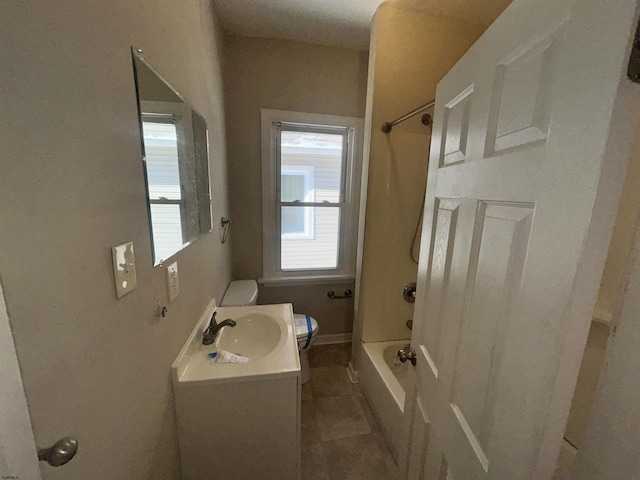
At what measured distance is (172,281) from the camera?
0.87 meters

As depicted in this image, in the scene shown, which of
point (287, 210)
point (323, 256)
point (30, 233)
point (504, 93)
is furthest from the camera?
point (323, 256)

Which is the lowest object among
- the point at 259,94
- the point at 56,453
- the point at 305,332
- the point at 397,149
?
the point at 305,332

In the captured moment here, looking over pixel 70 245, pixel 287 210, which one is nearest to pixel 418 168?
pixel 287 210

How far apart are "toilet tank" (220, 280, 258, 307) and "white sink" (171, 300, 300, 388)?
269 millimetres

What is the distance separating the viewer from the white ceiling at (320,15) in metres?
1.50

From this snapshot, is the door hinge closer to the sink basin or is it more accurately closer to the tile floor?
the sink basin

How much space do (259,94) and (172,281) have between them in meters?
1.69

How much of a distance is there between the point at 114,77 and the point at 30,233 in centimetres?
42

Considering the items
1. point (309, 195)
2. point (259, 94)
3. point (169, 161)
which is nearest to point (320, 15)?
point (259, 94)

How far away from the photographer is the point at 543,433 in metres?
0.42

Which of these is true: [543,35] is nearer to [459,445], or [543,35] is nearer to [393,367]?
[459,445]

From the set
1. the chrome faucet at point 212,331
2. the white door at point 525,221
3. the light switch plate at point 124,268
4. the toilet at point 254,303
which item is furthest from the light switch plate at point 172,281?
the white door at point 525,221

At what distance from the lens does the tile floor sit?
133 centimetres

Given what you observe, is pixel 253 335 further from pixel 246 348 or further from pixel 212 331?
pixel 212 331
